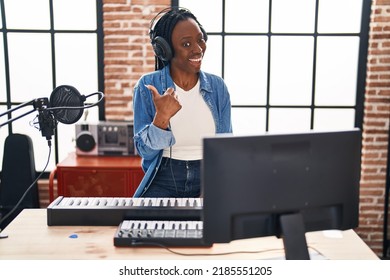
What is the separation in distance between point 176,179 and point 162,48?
1.75ft

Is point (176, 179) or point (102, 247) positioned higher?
point (176, 179)

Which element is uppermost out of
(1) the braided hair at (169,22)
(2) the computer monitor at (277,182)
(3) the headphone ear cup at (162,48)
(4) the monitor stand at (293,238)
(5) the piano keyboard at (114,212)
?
(1) the braided hair at (169,22)

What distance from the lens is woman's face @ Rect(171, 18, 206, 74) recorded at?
176cm

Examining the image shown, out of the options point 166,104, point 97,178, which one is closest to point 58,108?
point 166,104

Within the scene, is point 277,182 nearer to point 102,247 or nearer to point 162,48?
point 102,247

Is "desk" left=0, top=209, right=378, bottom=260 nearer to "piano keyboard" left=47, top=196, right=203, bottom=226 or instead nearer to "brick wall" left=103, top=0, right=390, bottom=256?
"piano keyboard" left=47, top=196, right=203, bottom=226

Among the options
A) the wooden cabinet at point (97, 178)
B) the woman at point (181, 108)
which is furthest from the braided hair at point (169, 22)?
the wooden cabinet at point (97, 178)

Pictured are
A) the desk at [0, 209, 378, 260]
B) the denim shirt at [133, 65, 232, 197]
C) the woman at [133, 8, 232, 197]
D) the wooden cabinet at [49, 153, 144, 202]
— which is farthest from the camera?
the wooden cabinet at [49, 153, 144, 202]

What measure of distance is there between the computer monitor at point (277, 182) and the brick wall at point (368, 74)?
2.20 m

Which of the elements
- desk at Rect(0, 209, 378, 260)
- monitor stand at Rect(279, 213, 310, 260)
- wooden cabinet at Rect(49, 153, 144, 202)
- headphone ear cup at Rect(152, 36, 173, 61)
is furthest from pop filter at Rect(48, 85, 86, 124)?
wooden cabinet at Rect(49, 153, 144, 202)

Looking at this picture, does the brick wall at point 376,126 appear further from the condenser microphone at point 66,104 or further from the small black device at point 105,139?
the condenser microphone at point 66,104

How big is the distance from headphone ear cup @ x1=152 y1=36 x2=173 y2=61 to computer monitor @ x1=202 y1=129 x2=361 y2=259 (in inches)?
33.0

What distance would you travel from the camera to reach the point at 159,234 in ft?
4.46

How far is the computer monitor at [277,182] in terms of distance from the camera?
1.07 meters
